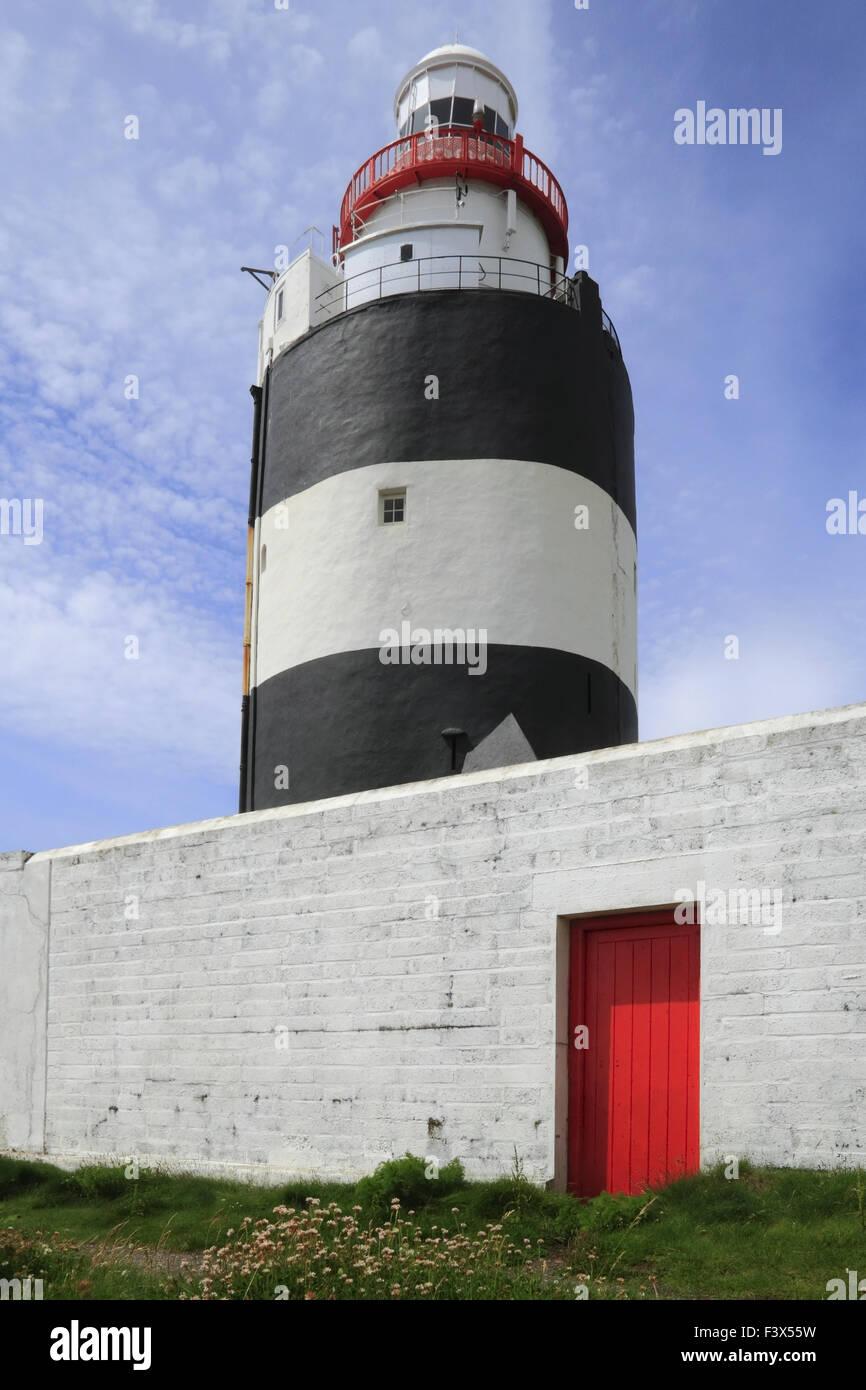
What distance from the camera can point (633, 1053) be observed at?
9.69 meters

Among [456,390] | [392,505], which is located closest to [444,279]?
[456,390]

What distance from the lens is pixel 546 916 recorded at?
10.1 meters

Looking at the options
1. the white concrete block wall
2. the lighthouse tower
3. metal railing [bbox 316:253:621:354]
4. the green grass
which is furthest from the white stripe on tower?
the green grass

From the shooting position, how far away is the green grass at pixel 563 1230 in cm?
712

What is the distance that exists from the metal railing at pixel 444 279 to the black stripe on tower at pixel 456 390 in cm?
52

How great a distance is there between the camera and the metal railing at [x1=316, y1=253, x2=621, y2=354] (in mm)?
18438

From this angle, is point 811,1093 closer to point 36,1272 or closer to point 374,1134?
point 374,1134

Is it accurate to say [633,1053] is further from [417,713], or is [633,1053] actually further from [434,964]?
[417,713]

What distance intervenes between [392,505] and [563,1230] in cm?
1040

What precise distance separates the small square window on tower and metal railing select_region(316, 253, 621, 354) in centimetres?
304

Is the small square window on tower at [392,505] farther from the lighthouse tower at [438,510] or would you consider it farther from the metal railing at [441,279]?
the metal railing at [441,279]

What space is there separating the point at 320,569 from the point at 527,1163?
9.20 m

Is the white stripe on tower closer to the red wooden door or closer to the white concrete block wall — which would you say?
the white concrete block wall

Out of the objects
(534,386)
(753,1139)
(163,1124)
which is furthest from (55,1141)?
(534,386)
